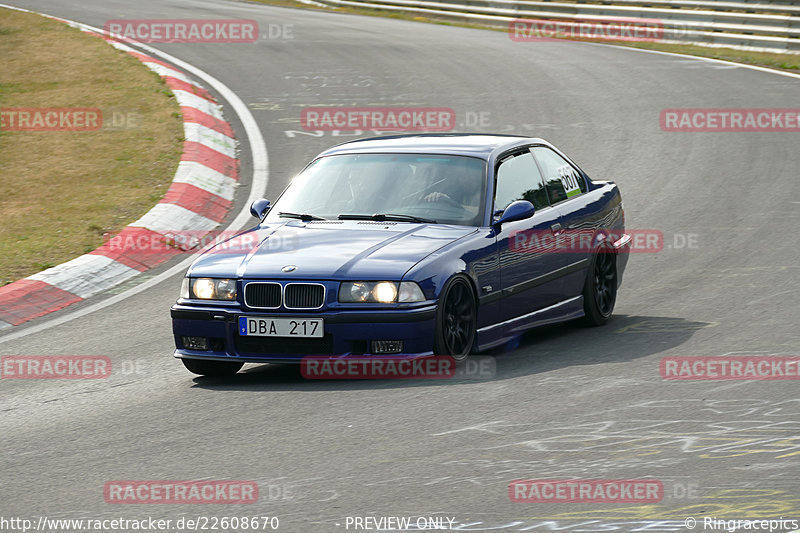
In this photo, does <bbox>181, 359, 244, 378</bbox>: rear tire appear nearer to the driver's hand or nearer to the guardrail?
the driver's hand

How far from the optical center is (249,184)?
48.6ft

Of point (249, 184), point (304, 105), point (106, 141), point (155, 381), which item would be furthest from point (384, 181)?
point (304, 105)

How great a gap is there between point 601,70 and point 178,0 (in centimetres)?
1577

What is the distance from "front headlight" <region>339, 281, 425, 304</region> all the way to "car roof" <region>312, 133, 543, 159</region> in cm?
172

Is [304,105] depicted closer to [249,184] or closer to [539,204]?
[249,184]

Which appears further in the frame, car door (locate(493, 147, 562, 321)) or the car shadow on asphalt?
car door (locate(493, 147, 562, 321))

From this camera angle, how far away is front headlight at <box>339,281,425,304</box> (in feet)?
24.7

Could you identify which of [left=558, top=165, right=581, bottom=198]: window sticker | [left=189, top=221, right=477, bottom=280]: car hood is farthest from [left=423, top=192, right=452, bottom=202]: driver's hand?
[left=558, top=165, right=581, bottom=198]: window sticker

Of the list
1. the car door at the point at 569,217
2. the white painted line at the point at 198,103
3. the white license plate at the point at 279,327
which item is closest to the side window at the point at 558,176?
the car door at the point at 569,217

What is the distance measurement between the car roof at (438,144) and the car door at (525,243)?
0.14m

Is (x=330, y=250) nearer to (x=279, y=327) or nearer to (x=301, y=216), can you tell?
(x=279, y=327)

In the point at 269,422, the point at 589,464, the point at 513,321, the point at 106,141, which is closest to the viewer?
the point at 589,464

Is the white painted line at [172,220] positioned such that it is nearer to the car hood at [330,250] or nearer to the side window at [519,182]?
the car hood at [330,250]

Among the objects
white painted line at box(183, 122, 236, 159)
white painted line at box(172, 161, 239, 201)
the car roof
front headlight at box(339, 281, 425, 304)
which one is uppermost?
the car roof
